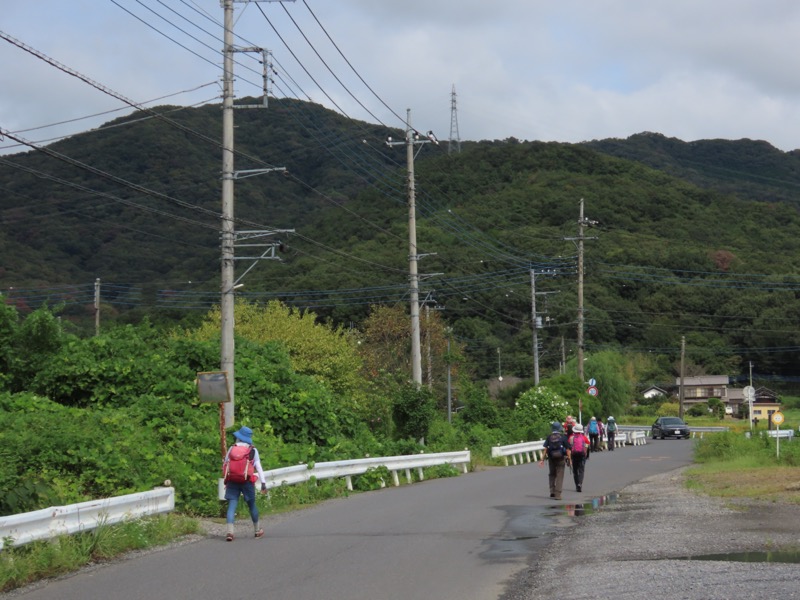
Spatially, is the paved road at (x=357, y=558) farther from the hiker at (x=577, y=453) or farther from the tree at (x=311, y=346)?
the tree at (x=311, y=346)

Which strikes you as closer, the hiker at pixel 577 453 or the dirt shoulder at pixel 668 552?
the dirt shoulder at pixel 668 552

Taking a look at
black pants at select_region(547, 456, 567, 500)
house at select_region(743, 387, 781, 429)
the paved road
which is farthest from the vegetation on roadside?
house at select_region(743, 387, 781, 429)

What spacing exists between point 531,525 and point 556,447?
5.89m

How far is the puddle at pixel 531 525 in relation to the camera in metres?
14.1

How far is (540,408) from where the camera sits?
176 feet

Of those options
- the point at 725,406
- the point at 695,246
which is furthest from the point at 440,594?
the point at 725,406

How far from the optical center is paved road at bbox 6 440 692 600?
11094 mm

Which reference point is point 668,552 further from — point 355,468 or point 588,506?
point 355,468

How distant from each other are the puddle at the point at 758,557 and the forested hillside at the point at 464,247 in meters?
54.0

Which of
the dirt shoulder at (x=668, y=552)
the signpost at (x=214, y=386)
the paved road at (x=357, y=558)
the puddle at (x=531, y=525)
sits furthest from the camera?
the signpost at (x=214, y=386)

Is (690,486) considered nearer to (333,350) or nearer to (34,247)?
(333,350)

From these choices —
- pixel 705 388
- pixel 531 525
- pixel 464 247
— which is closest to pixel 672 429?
pixel 464 247

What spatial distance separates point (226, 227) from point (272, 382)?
504cm

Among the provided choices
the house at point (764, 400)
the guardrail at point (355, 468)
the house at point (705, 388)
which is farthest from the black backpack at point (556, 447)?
the house at point (705, 388)
